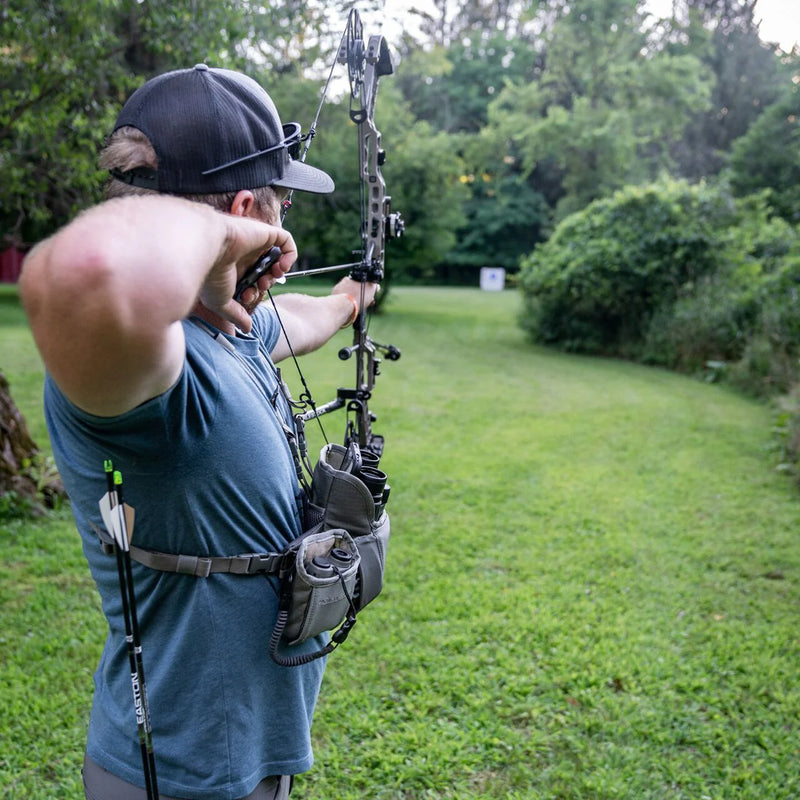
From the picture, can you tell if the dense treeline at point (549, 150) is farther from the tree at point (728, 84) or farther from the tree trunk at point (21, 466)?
the tree trunk at point (21, 466)

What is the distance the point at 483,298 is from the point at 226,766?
97.1ft

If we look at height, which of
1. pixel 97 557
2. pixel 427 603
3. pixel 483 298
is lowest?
pixel 483 298

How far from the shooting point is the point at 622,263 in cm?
1391

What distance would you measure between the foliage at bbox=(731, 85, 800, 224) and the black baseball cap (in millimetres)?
29602

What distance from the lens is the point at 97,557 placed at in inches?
55.5

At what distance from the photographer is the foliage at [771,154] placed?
27516 millimetres

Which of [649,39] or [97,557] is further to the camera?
[649,39]

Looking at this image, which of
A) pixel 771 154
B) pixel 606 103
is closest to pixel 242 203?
pixel 606 103

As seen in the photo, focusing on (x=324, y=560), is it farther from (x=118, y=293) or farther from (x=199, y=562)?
(x=118, y=293)

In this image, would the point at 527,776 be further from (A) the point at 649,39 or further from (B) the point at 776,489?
(A) the point at 649,39

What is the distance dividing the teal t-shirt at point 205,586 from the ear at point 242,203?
0.63 ft

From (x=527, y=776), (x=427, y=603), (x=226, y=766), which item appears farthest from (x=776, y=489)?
(x=226, y=766)

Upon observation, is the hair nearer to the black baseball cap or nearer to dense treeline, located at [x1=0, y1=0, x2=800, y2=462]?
the black baseball cap

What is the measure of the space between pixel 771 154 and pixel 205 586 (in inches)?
1235
